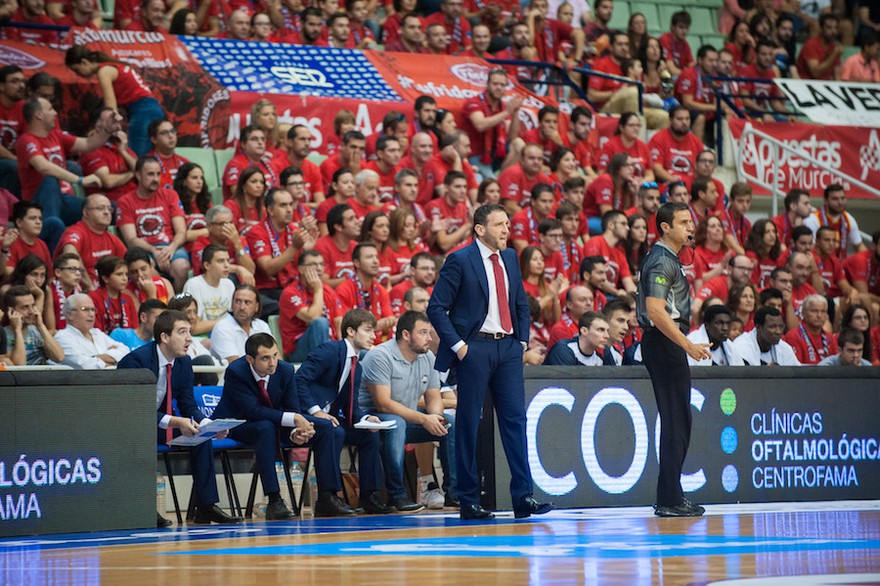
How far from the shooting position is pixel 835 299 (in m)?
16.8

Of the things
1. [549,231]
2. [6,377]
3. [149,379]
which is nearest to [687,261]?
[549,231]

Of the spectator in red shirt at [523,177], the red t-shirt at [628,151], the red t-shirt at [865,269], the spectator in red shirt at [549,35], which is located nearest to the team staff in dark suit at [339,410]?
the spectator in red shirt at [523,177]

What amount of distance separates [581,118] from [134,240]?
21.0 ft

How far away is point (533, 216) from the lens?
613 inches

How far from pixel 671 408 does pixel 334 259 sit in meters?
5.35

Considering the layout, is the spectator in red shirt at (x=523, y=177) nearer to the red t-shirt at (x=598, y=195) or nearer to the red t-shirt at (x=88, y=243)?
the red t-shirt at (x=598, y=195)

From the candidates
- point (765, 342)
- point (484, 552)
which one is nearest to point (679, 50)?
point (765, 342)

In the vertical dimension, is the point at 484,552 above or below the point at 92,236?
below

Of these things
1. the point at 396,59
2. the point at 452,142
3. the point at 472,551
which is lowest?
the point at 472,551

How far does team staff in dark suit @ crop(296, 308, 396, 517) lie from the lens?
10836mm

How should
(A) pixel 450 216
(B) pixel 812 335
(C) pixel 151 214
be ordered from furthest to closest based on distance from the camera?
(A) pixel 450 216
(B) pixel 812 335
(C) pixel 151 214

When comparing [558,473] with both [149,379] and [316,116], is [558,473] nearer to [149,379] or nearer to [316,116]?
[149,379]

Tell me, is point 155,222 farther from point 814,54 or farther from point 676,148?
point 814,54

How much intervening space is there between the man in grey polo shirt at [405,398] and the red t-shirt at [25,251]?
3163mm
